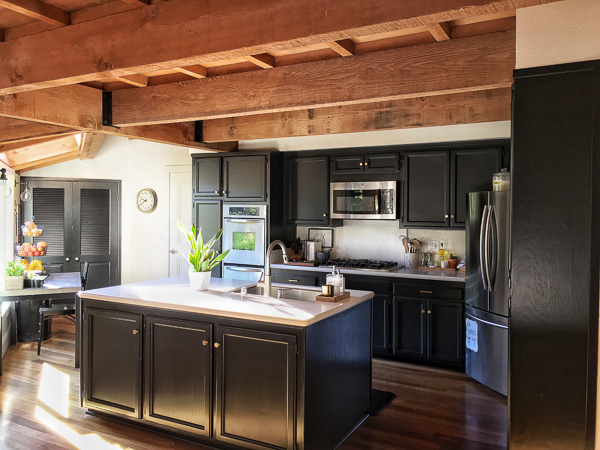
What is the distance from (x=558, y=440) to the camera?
6.70 feet

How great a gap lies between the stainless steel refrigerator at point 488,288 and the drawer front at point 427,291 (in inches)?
6.6

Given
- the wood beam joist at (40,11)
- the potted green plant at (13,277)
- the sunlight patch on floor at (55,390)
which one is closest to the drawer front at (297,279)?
the sunlight patch on floor at (55,390)

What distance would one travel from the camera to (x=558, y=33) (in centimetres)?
200

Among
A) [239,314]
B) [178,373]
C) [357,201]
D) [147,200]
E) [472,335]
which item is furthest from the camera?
[147,200]

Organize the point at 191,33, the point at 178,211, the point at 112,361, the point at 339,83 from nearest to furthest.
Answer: the point at 191,33, the point at 339,83, the point at 112,361, the point at 178,211

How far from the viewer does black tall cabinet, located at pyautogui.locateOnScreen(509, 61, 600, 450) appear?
1.97 metres

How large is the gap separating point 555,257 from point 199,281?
8.23 feet

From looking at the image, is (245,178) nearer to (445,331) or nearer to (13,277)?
(13,277)

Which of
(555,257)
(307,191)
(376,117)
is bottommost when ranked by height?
(555,257)

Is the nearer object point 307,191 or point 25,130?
point 25,130

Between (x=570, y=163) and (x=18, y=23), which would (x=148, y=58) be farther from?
(x=570, y=163)

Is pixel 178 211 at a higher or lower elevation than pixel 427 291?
higher

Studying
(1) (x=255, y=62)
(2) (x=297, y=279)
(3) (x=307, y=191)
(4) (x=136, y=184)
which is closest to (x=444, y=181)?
(3) (x=307, y=191)

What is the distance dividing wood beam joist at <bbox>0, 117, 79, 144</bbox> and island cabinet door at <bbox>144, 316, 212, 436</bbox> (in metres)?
1.82
